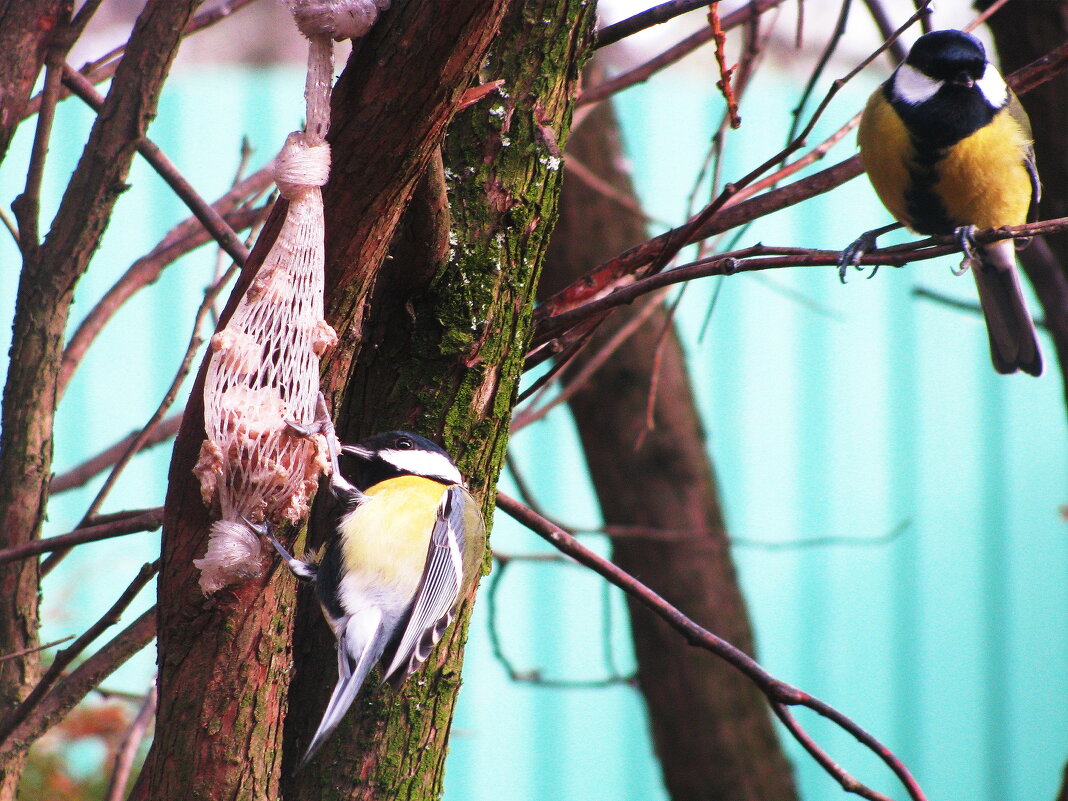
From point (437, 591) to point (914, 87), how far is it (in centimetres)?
129

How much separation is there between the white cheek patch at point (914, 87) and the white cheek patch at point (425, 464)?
115 cm

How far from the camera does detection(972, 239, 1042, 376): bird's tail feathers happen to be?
213 centimetres

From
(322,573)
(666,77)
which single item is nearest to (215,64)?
(666,77)

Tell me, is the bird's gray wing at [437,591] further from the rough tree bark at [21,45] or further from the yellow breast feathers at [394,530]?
the rough tree bark at [21,45]

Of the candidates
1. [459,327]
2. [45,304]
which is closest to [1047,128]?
[459,327]

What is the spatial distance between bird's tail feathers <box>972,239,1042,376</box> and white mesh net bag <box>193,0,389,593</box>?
158 centimetres

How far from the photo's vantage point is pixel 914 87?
1.87 metres

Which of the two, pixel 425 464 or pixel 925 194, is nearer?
pixel 425 464

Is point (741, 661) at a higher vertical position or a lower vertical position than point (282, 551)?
lower

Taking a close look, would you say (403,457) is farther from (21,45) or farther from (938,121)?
(938,121)

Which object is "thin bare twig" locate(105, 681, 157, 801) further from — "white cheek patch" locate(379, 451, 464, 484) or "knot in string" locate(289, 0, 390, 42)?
"knot in string" locate(289, 0, 390, 42)

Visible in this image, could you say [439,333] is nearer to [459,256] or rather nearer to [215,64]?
[459,256]

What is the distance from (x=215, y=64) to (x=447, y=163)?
260cm

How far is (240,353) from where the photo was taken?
1066 millimetres
